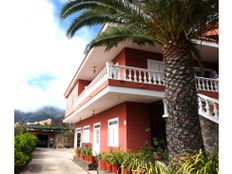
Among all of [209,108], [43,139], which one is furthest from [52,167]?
[43,139]

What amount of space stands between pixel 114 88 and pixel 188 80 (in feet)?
18.1

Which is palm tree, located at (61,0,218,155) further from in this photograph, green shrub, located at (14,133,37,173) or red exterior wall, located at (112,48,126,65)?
green shrub, located at (14,133,37,173)

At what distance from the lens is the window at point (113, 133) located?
14.9 meters

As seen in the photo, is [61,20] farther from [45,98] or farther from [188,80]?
[45,98]

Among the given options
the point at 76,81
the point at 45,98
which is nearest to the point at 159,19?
the point at 76,81

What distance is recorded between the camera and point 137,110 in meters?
14.0

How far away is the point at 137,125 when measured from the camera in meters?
13.8

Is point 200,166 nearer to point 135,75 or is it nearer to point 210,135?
point 210,135

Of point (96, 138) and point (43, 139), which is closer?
point (96, 138)

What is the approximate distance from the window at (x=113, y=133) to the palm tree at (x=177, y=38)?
26.9 feet

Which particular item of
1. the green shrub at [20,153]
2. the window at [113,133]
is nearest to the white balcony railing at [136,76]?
the window at [113,133]

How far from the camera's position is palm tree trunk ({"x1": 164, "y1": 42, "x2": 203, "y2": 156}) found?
631cm

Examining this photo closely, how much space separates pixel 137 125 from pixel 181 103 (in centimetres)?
752

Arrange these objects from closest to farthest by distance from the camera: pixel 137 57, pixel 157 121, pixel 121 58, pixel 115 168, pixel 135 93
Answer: pixel 115 168
pixel 135 93
pixel 157 121
pixel 137 57
pixel 121 58
